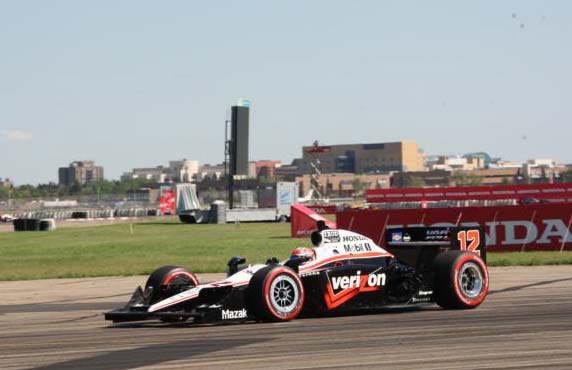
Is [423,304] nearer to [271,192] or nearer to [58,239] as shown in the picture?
[58,239]

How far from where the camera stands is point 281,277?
1480 centimetres

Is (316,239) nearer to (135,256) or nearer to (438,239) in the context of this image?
(438,239)

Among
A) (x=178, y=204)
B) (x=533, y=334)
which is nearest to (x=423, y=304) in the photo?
(x=533, y=334)

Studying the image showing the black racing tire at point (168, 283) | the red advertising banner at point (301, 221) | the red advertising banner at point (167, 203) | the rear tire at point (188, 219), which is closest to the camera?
the black racing tire at point (168, 283)

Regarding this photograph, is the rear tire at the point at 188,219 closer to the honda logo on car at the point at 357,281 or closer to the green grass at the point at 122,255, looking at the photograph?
the green grass at the point at 122,255

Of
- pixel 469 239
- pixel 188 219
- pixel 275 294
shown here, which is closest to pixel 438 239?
pixel 469 239

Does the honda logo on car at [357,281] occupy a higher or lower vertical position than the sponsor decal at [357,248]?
lower

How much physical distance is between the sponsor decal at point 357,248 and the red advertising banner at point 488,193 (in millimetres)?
36713

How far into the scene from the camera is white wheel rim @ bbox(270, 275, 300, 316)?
48.4ft

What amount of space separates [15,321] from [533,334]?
8451 mm

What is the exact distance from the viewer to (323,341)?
12.5 m

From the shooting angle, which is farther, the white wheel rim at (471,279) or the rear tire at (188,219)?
the rear tire at (188,219)

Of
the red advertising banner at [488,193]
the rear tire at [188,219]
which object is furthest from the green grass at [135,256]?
the rear tire at [188,219]

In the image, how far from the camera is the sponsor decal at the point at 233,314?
14.7 meters
